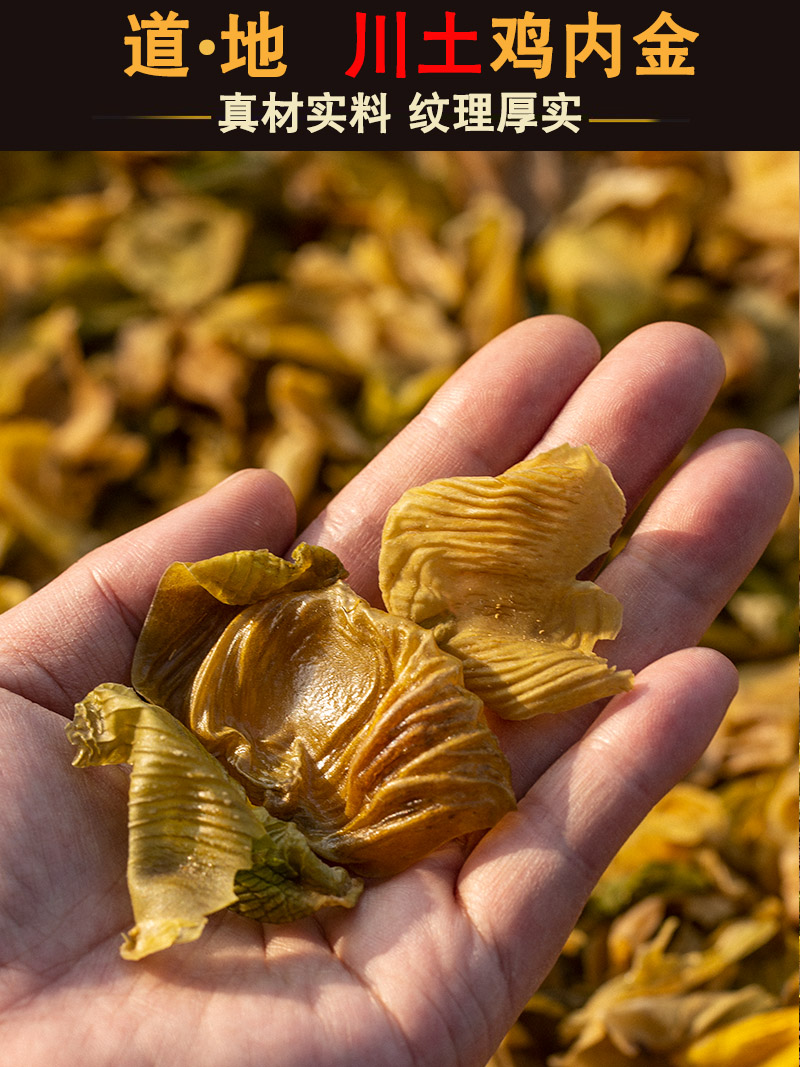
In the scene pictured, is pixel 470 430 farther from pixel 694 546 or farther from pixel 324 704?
pixel 324 704

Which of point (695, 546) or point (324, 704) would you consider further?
point (695, 546)

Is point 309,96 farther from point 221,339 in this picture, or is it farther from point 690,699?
point 690,699

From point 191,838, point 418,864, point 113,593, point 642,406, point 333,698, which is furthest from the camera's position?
point 642,406

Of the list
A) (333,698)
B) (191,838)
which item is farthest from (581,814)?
(191,838)

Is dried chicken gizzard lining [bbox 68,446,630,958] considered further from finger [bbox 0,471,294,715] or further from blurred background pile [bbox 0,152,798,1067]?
blurred background pile [bbox 0,152,798,1067]

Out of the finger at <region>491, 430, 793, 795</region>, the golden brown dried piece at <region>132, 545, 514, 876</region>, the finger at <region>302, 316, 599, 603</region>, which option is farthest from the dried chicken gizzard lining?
the finger at <region>302, 316, 599, 603</region>

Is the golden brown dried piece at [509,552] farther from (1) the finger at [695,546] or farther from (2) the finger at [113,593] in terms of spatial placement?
(2) the finger at [113,593]

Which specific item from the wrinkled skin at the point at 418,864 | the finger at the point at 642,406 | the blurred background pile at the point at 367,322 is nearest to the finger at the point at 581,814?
the wrinkled skin at the point at 418,864
